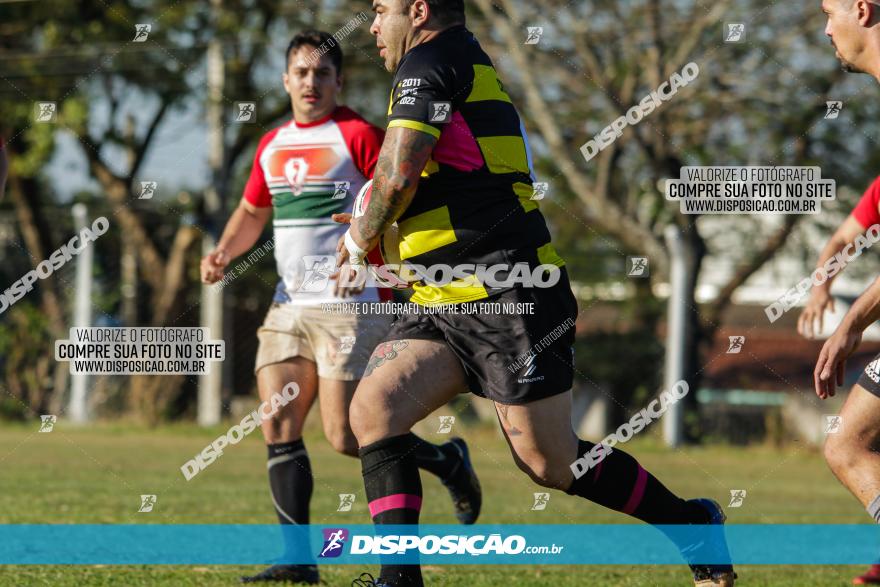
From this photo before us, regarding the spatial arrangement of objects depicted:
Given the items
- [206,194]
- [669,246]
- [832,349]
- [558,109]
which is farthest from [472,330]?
[558,109]

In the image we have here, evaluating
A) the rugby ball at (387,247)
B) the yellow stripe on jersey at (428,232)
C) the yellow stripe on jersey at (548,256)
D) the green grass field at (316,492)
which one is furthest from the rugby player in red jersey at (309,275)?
the yellow stripe on jersey at (548,256)

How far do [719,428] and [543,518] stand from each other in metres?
9.70

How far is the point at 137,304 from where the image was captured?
63.0 feet

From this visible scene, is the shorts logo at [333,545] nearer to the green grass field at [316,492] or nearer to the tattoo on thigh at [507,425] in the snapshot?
the green grass field at [316,492]

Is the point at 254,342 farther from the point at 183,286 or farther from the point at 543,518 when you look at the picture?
the point at 543,518

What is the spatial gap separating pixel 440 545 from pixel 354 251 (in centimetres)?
142

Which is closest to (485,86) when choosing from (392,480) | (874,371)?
(392,480)

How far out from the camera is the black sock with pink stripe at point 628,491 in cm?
485

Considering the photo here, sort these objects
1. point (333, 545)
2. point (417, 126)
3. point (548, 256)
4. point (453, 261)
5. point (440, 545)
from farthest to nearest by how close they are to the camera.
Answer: point (333, 545) → point (440, 545) → point (548, 256) → point (453, 261) → point (417, 126)

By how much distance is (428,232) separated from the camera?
4.65m

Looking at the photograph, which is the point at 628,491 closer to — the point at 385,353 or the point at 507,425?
the point at 507,425

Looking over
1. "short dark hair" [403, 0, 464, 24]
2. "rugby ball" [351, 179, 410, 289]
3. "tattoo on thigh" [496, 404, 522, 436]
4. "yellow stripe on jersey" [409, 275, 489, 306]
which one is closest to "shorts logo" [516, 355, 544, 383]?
"tattoo on thigh" [496, 404, 522, 436]

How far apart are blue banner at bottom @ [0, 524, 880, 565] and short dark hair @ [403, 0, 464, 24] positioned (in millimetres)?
1923

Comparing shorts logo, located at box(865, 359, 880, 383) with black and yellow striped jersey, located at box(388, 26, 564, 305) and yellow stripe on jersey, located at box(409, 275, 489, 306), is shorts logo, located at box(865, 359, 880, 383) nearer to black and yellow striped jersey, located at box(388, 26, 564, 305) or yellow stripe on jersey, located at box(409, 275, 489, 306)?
black and yellow striped jersey, located at box(388, 26, 564, 305)
